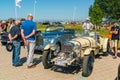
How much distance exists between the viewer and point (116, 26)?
13008 millimetres

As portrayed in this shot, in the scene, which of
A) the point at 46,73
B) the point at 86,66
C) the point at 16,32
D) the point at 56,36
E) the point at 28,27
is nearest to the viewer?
the point at 86,66

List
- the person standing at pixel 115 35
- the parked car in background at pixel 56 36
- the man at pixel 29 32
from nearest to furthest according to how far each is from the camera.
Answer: the man at pixel 29 32, the person standing at pixel 115 35, the parked car in background at pixel 56 36

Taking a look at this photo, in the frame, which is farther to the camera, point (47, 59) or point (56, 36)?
point (56, 36)

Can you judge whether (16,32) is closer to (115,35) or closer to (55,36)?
(55,36)

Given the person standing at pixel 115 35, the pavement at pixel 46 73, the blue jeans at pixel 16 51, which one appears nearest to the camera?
the pavement at pixel 46 73

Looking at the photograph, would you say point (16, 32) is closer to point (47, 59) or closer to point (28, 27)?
point (28, 27)

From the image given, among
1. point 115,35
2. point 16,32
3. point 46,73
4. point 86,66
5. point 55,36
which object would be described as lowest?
point 46,73

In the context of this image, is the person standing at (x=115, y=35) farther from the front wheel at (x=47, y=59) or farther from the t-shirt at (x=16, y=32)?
the t-shirt at (x=16, y=32)

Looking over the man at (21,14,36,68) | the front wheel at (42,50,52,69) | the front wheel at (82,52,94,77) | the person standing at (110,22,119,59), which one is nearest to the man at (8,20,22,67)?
the man at (21,14,36,68)

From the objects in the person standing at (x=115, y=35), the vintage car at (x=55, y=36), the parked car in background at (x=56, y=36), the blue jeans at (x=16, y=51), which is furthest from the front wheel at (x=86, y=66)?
the parked car in background at (x=56, y=36)

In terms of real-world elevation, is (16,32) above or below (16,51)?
above

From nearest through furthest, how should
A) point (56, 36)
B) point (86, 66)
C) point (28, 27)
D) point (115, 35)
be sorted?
point (86, 66) → point (28, 27) → point (115, 35) → point (56, 36)

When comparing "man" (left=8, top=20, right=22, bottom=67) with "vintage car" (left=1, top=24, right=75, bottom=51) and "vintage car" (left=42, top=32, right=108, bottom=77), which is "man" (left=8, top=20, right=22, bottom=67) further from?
"vintage car" (left=1, top=24, right=75, bottom=51)

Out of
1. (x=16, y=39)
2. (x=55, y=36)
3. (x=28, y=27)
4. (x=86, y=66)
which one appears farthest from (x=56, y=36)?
(x=86, y=66)
